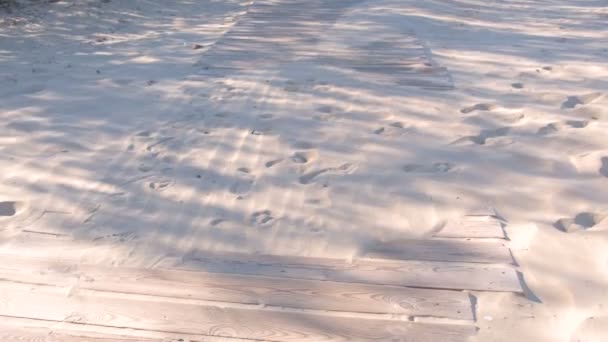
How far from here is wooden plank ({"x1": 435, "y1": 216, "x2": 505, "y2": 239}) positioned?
3.50 m

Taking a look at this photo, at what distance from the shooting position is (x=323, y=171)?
434cm

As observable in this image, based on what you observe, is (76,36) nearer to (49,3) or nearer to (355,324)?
(49,3)

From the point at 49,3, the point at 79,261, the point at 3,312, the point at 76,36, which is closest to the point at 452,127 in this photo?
the point at 79,261

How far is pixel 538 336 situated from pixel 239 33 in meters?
6.08

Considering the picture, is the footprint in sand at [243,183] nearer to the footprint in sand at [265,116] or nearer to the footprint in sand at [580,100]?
the footprint in sand at [265,116]

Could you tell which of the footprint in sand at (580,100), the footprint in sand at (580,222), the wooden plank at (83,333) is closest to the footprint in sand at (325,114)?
the footprint in sand at (580,100)

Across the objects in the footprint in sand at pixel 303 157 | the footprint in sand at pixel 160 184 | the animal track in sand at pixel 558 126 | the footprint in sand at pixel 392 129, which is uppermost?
the animal track in sand at pixel 558 126

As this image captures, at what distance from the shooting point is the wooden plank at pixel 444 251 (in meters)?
3.29

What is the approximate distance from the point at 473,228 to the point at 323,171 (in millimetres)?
1154

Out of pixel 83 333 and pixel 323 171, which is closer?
pixel 83 333

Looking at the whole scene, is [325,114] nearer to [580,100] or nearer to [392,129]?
[392,129]

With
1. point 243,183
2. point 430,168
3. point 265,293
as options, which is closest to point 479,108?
point 430,168

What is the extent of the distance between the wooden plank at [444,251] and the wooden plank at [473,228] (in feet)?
0.23

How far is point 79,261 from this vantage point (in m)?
3.40
